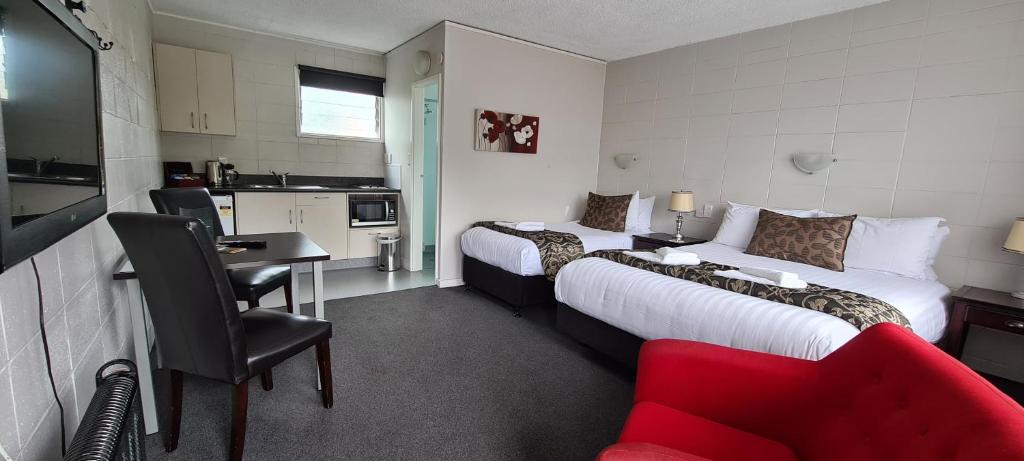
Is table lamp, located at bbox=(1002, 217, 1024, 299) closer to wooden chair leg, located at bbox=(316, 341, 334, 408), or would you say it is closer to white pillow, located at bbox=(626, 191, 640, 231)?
white pillow, located at bbox=(626, 191, 640, 231)

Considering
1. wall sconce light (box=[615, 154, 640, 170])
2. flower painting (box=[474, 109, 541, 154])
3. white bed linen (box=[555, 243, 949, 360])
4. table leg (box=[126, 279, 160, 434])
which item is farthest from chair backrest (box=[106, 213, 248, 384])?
wall sconce light (box=[615, 154, 640, 170])

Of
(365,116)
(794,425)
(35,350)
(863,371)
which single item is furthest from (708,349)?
(365,116)

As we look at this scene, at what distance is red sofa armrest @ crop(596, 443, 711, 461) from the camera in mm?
949

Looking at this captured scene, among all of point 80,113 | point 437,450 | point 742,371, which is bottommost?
point 437,450

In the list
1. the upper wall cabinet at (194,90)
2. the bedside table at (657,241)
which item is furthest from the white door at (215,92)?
the bedside table at (657,241)

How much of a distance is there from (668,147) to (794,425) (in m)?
3.49

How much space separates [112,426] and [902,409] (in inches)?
69.9

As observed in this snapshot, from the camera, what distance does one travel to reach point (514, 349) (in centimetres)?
287

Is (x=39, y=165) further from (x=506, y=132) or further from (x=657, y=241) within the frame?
(x=657, y=241)

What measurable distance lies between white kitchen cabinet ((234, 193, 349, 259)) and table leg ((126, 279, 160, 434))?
2.59 m

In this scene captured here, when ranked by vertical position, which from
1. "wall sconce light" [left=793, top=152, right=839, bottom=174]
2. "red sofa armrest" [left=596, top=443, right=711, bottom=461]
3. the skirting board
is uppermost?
"wall sconce light" [left=793, top=152, right=839, bottom=174]

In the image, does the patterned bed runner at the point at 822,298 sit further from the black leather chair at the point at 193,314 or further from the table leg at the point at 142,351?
the table leg at the point at 142,351

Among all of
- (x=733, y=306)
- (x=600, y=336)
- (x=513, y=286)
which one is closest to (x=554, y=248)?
(x=513, y=286)

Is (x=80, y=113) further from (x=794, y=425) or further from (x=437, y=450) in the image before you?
(x=794, y=425)
